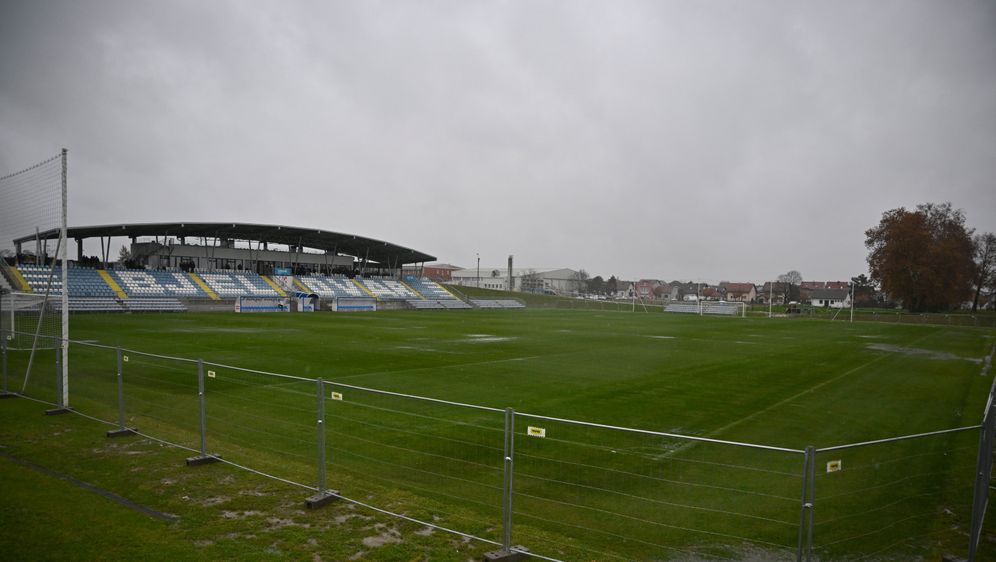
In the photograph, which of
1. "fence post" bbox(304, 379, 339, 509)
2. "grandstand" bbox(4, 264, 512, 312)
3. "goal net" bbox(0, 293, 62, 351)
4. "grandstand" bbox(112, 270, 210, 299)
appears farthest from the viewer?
"grandstand" bbox(112, 270, 210, 299)

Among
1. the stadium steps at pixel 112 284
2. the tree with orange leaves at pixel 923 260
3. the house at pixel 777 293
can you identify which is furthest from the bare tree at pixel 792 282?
the stadium steps at pixel 112 284

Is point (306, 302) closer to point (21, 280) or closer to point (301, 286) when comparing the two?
point (301, 286)

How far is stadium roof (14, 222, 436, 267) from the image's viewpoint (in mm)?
56844

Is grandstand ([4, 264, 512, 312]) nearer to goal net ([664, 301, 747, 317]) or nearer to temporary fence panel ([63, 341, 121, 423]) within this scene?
temporary fence panel ([63, 341, 121, 423])

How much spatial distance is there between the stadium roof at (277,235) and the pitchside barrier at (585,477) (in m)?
53.4

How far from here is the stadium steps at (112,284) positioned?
4875 centimetres

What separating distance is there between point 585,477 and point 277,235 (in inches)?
2625

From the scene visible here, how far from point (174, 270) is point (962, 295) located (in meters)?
92.7

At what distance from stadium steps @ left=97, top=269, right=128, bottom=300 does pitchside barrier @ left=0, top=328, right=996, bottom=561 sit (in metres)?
44.3

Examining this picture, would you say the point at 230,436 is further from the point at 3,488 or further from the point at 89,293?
the point at 89,293

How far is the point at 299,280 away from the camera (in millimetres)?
66875

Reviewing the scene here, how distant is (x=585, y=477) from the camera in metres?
7.66

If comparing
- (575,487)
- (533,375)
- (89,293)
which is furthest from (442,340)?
(89,293)

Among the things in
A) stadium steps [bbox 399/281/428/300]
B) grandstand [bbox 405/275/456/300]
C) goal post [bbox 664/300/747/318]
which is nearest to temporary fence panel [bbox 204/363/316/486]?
stadium steps [bbox 399/281/428/300]
